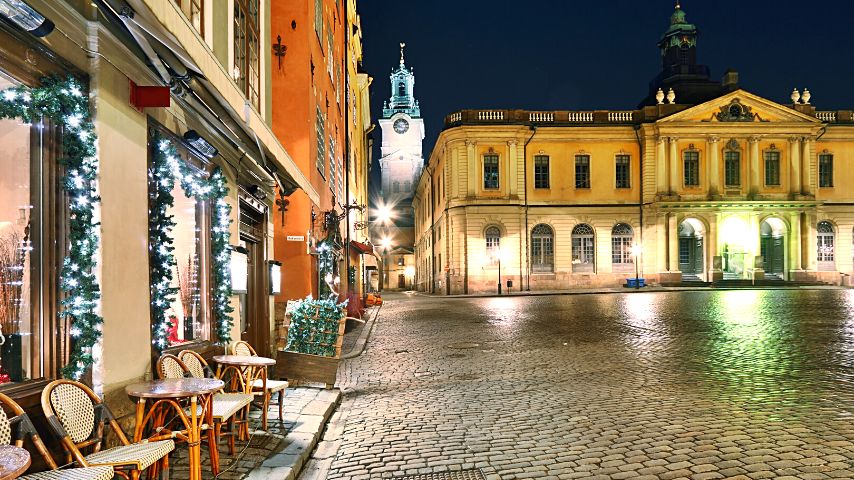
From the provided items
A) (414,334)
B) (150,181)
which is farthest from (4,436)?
(414,334)

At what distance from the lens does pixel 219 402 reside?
5.60 meters

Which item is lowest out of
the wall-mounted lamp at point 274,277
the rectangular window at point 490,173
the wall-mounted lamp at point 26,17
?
the wall-mounted lamp at point 274,277

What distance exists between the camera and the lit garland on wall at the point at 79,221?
4395mm

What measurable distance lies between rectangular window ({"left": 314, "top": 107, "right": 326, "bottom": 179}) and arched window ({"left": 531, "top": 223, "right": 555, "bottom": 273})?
90.2 feet

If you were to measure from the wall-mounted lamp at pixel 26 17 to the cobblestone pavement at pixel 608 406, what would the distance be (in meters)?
3.99

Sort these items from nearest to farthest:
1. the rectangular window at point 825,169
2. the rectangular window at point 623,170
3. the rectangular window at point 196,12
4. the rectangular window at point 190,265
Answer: the rectangular window at point 190,265
the rectangular window at point 196,12
the rectangular window at point 623,170
the rectangular window at point 825,169

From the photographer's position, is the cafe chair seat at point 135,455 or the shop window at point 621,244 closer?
the cafe chair seat at point 135,455

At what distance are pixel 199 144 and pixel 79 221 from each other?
8.02 feet

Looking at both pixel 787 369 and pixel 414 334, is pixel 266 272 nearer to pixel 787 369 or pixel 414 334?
pixel 414 334

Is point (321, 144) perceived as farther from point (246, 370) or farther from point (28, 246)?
point (28, 246)

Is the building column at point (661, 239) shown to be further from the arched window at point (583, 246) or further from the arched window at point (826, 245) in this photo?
the arched window at point (826, 245)

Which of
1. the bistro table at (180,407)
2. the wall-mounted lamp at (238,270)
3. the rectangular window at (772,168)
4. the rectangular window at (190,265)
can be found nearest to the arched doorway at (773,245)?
the rectangular window at (772,168)

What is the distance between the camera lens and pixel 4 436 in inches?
138

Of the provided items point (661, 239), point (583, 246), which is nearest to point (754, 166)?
point (661, 239)
